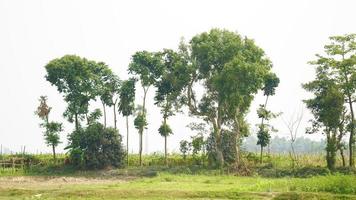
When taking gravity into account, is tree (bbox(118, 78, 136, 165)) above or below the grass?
above

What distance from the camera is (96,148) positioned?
162ft

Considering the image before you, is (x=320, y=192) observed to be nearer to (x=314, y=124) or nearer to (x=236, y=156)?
(x=314, y=124)

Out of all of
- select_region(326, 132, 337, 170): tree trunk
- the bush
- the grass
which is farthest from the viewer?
the bush

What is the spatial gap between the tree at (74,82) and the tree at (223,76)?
32.3 ft

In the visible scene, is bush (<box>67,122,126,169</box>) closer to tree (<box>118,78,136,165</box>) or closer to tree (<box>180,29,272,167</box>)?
tree (<box>118,78,136,165</box>)

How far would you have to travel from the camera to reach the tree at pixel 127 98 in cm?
Answer: 5118

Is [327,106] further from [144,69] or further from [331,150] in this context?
[144,69]

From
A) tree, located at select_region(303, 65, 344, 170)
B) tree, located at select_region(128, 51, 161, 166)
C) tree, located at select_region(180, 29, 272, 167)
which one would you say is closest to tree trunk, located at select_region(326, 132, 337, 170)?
tree, located at select_region(303, 65, 344, 170)

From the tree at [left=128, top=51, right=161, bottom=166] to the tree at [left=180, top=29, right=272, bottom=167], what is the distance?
3.07m

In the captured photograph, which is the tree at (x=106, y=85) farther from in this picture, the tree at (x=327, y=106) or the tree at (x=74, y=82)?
the tree at (x=327, y=106)

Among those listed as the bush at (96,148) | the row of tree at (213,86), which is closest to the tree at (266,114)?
the row of tree at (213,86)

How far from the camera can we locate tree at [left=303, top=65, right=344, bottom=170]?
4100 cm

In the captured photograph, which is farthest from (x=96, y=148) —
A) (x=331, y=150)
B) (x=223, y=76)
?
(x=331, y=150)

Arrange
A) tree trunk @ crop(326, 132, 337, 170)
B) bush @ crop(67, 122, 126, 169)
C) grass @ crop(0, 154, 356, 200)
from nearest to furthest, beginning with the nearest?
grass @ crop(0, 154, 356, 200) → tree trunk @ crop(326, 132, 337, 170) → bush @ crop(67, 122, 126, 169)
